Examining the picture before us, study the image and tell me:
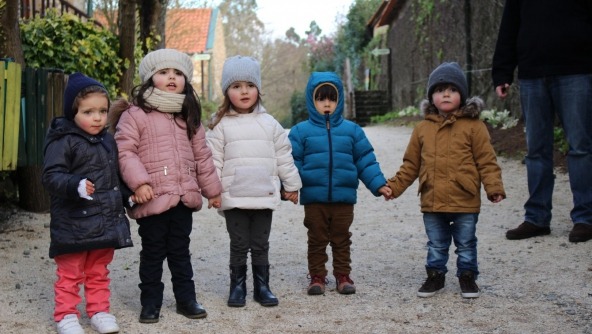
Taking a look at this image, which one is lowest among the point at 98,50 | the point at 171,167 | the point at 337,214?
the point at 337,214

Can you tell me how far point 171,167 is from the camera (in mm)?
4016

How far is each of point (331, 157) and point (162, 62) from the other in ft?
3.73

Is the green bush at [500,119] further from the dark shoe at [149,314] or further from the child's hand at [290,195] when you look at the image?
the dark shoe at [149,314]

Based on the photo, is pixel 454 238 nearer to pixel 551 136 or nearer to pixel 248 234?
pixel 248 234

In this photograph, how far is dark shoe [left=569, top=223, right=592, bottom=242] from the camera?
18.2ft

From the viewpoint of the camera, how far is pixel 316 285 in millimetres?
4594

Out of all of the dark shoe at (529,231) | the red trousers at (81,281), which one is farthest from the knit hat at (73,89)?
the dark shoe at (529,231)

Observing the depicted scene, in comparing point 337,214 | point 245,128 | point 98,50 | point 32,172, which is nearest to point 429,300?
point 337,214

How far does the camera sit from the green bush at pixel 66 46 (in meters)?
7.83

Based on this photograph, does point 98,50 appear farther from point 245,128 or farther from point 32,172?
point 245,128

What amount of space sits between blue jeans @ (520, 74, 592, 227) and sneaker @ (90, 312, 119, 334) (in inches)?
133

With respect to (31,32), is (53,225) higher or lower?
lower

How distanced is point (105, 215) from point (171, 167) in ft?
1.43

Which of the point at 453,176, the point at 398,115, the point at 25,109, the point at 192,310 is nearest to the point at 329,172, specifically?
the point at 453,176
